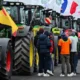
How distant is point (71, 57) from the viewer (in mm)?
17031

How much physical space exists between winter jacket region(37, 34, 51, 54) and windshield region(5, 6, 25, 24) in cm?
126

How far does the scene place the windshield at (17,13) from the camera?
1661 centimetres

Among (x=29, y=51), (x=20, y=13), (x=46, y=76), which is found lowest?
(x=46, y=76)

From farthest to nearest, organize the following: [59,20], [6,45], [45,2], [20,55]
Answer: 1. [59,20]
2. [45,2]
3. [20,55]
4. [6,45]

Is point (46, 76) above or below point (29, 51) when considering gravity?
below

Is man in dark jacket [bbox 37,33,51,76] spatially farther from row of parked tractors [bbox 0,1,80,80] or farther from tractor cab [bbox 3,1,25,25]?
tractor cab [bbox 3,1,25,25]

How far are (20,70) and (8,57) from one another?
2.47 m

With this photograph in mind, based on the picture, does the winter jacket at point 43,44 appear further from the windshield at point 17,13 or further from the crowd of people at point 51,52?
the windshield at point 17,13

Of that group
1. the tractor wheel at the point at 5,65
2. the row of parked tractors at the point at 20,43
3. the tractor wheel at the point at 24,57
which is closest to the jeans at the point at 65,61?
the row of parked tractors at the point at 20,43

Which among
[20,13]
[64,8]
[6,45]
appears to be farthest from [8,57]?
[64,8]

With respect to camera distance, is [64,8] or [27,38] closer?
[27,38]

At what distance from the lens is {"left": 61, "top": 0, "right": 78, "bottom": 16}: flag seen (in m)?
30.5

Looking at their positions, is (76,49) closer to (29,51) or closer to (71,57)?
(71,57)

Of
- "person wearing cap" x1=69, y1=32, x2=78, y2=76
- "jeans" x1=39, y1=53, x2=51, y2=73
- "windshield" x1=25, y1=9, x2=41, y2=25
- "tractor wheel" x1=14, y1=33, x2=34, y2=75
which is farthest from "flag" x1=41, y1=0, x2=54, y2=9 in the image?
"tractor wheel" x1=14, y1=33, x2=34, y2=75
